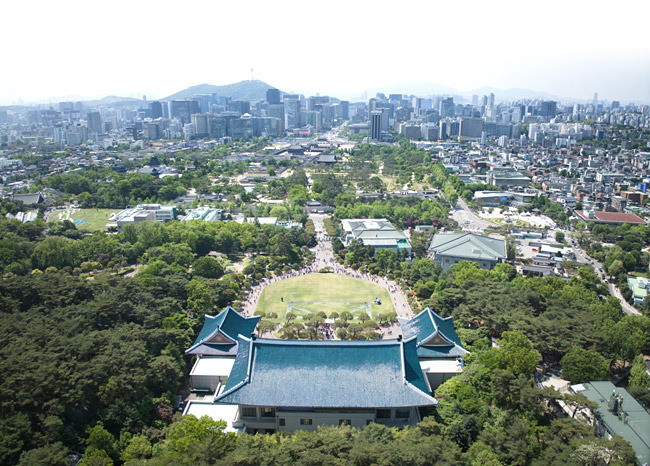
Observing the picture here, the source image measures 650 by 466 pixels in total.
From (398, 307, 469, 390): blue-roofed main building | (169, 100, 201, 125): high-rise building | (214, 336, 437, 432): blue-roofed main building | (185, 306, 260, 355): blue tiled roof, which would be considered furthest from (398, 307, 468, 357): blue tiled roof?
(169, 100, 201, 125): high-rise building

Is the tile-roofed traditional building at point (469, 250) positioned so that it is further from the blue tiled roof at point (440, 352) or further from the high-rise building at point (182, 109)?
the high-rise building at point (182, 109)

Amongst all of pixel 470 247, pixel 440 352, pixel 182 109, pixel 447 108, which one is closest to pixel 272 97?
pixel 182 109

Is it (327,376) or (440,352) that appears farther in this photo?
(440,352)

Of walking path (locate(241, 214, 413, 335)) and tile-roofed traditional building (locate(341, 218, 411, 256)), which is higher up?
tile-roofed traditional building (locate(341, 218, 411, 256))

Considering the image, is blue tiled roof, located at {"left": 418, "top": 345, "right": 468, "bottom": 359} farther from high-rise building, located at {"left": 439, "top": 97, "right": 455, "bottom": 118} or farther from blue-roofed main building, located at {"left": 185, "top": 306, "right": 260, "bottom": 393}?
high-rise building, located at {"left": 439, "top": 97, "right": 455, "bottom": 118}

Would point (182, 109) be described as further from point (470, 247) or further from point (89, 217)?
point (470, 247)

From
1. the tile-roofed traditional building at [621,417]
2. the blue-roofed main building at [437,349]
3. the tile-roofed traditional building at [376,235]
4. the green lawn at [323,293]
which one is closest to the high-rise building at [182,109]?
the tile-roofed traditional building at [376,235]
